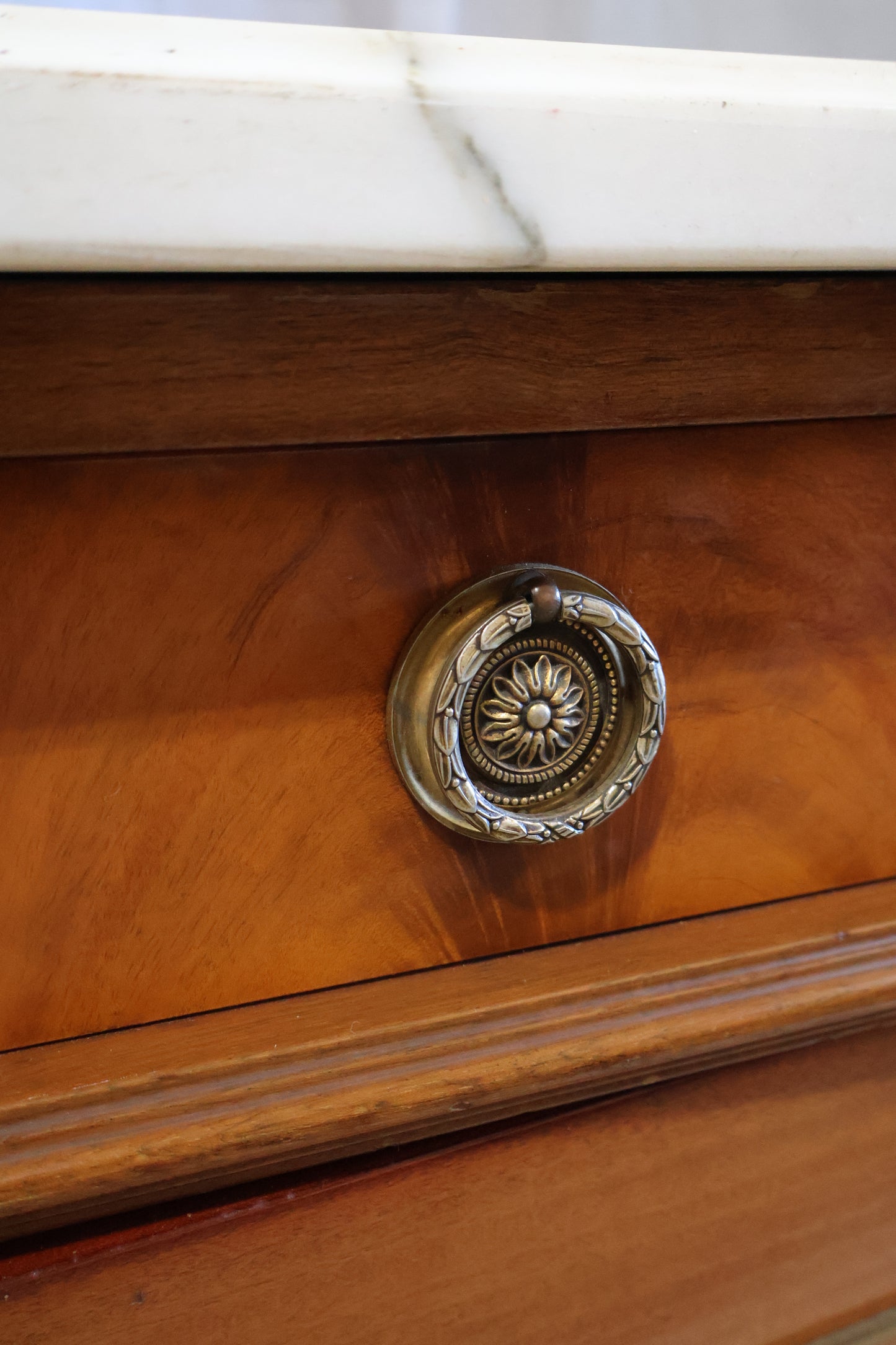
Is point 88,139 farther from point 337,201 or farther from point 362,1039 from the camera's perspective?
point 362,1039

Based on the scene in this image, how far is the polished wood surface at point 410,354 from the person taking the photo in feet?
0.56

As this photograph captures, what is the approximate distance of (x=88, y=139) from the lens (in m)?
0.15

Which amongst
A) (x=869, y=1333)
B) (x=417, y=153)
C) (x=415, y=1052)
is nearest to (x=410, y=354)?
(x=417, y=153)

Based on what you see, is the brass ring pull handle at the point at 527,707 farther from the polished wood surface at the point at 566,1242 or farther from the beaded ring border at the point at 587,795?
the polished wood surface at the point at 566,1242

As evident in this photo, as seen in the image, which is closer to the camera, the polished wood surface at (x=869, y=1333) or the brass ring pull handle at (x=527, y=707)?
the brass ring pull handle at (x=527, y=707)

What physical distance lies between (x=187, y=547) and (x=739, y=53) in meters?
0.15

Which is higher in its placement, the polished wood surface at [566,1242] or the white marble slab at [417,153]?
the white marble slab at [417,153]

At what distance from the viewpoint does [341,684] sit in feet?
0.73

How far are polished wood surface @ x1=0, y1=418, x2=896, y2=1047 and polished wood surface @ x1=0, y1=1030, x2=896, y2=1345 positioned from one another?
0.06 metres

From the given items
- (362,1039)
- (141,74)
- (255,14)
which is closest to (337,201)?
(141,74)

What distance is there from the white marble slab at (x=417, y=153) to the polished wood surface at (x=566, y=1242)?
23 cm

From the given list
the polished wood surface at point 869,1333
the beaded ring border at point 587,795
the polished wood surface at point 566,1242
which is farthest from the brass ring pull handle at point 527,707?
the polished wood surface at point 869,1333

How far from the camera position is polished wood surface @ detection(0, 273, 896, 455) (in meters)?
0.17

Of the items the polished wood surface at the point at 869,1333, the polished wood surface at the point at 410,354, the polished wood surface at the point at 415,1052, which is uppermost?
the polished wood surface at the point at 410,354
